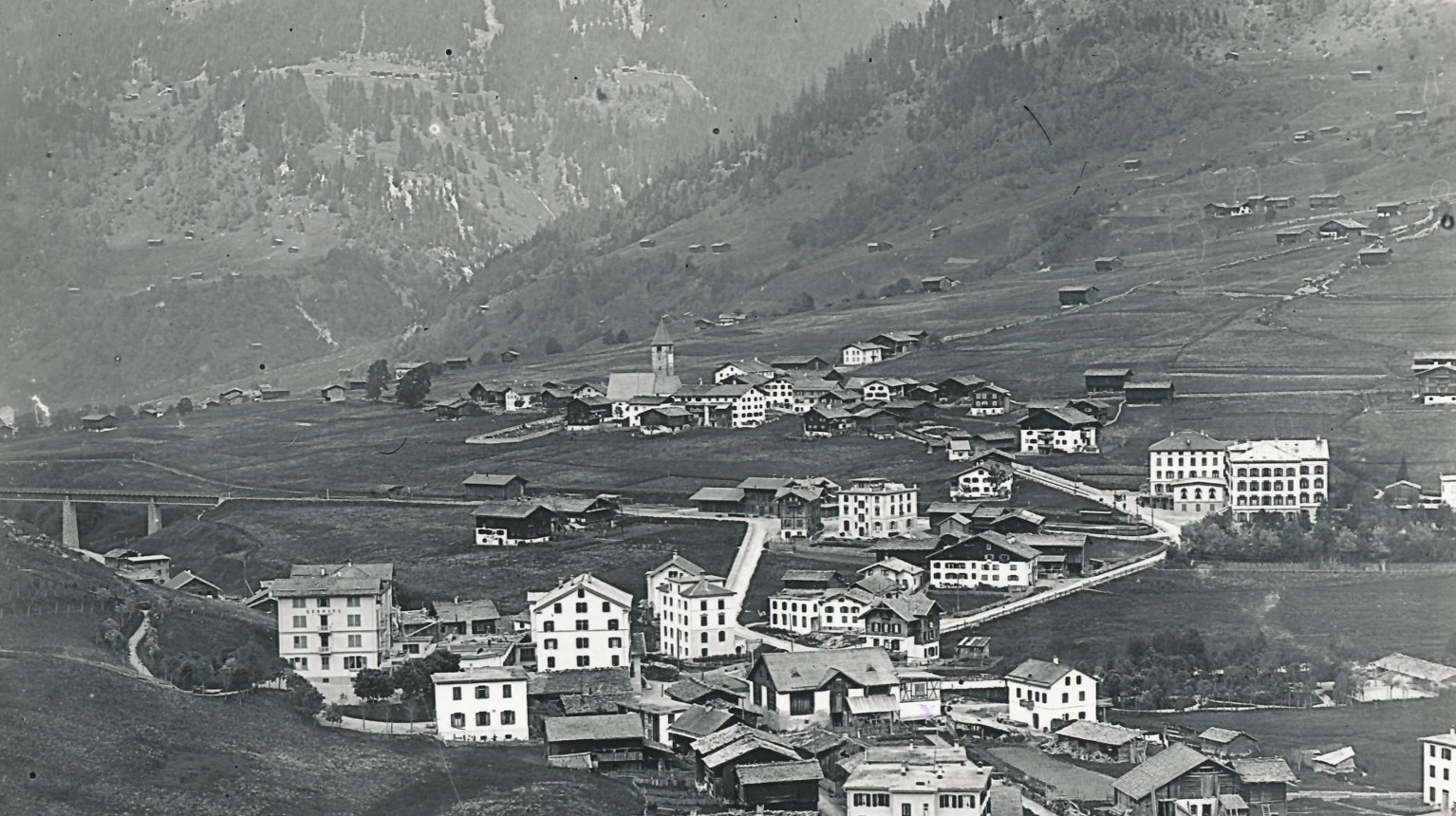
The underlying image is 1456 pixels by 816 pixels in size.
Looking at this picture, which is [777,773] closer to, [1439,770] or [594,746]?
[594,746]

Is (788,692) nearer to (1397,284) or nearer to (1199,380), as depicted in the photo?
(1199,380)

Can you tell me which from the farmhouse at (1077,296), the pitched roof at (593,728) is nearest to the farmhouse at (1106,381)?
the farmhouse at (1077,296)

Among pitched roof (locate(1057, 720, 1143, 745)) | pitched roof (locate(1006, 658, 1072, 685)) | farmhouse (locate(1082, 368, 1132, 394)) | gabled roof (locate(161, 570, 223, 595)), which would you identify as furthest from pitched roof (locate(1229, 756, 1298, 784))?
farmhouse (locate(1082, 368, 1132, 394))

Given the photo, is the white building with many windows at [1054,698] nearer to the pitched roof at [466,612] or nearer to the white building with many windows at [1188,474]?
the pitched roof at [466,612]

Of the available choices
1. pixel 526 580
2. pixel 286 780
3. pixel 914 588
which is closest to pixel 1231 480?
pixel 914 588

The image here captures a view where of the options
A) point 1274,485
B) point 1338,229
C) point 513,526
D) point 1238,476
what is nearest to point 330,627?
point 513,526

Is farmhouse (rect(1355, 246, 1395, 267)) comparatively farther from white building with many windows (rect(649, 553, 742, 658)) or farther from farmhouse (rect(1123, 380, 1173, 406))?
white building with many windows (rect(649, 553, 742, 658))
